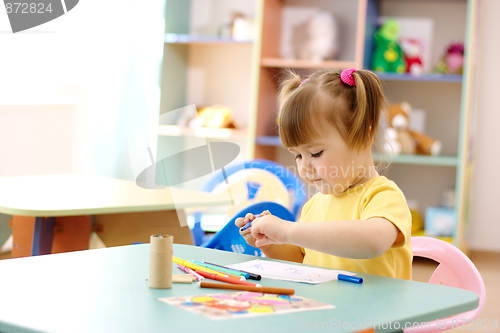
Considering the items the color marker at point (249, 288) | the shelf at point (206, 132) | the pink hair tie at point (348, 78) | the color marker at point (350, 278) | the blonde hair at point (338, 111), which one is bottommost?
the color marker at point (350, 278)

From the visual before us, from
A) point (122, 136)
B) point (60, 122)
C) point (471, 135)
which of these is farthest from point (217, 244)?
point (471, 135)

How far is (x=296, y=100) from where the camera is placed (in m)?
0.99

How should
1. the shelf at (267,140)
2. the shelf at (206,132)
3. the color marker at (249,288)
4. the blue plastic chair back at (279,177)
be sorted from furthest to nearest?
1. the shelf at (206,132)
2. the shelf at (267,140)
3. the blue plastic chair back at (279,177)
4. the color marker at (249,288)

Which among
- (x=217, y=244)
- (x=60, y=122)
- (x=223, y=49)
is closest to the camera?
(x=217, y=244)

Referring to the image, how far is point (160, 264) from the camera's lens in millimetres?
690

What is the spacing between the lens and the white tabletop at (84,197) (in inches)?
53.3

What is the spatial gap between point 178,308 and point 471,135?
2.85 m

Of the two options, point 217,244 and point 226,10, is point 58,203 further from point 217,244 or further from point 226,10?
point 226,10

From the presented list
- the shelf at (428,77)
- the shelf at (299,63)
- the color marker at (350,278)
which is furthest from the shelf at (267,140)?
the color marker at (350,278)

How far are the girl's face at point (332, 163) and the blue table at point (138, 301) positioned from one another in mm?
236

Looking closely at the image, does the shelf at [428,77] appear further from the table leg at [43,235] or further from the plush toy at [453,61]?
the table leg at [43,235]

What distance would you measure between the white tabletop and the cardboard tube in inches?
27.9

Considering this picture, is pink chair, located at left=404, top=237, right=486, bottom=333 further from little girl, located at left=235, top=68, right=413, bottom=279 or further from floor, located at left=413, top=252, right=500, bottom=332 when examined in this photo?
floor, located at left=413, top=252, right=500, bottom=332

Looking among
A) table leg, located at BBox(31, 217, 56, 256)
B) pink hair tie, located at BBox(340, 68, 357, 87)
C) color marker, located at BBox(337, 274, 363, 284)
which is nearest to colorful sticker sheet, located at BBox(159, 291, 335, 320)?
color marker, located at BBox(337, 274, 363, 284)
